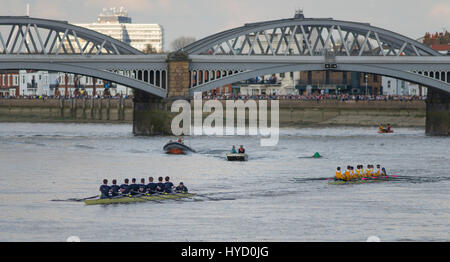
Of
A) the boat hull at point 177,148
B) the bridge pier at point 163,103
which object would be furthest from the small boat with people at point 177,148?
the bridge pier at point 163,103

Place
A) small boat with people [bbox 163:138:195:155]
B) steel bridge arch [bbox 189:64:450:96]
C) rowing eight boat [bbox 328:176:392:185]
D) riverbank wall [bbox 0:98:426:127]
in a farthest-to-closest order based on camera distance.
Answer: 1. riverbank wall [bbox 0:98:426:127]
2. steel bridge arch [bbox 189:64:450:96]
3. small boat with people [bbox 163:138:195:155]
4. rowing eight boat [bbox 328:176:392:185]

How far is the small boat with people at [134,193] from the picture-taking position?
2255 inches

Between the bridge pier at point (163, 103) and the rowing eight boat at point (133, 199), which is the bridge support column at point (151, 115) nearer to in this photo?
the bridge pier at point (163, 103)

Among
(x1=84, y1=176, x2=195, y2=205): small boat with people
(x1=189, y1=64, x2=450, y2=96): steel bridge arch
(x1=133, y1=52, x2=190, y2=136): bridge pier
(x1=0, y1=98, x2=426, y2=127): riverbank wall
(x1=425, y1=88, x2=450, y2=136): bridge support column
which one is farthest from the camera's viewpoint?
(x1=0, y1=98, x2=426, y2=127): riverbank wall

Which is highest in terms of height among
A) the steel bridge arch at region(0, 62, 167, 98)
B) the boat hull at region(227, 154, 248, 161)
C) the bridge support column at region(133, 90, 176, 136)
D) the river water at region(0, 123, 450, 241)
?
the steel bridge arch at region(0, 62, 167, 98)

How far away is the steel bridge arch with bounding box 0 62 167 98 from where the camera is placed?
329 feet

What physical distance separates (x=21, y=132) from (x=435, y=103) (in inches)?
2080

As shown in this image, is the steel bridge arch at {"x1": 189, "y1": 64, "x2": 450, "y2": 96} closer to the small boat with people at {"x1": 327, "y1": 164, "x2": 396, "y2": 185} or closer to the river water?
the river water

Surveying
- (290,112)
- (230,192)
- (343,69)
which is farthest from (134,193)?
(290,112)

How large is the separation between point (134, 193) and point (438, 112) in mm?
63777

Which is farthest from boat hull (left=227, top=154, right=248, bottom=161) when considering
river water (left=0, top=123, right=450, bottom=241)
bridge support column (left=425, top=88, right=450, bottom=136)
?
bridge support column (left=425, top=88, right=450, bottom=136)

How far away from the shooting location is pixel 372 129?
132m

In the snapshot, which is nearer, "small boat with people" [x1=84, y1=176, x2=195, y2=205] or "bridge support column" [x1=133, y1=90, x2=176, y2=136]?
"small boat with people" [x1=84, y1=176, x2=195, y2=205]

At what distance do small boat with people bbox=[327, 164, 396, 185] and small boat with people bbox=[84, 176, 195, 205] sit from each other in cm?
1303
